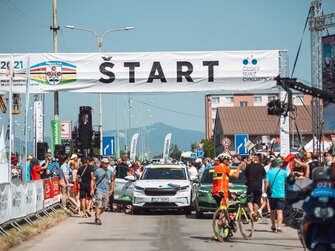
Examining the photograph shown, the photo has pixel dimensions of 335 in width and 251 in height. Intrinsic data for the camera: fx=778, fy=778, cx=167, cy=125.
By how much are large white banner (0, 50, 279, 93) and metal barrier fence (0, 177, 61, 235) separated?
3.85 meters

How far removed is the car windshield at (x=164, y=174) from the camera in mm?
25766

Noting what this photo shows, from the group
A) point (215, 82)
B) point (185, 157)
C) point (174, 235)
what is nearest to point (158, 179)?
point (215, 82)

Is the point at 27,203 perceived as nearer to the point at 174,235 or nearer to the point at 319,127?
the point at 174,235

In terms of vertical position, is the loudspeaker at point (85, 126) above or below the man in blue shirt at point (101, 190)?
above

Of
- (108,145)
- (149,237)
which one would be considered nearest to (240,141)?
(108,145)

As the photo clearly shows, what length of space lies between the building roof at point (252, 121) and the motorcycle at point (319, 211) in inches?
3642

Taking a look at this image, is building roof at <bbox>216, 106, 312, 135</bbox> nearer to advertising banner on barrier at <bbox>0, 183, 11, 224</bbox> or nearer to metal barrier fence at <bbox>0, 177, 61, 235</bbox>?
metal barrier fence at <bbox>0, 177, 61, 235</bbox>

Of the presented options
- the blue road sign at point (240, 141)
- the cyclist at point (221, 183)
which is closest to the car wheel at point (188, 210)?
the cyclist at point (221, 183)

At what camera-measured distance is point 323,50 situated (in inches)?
1583

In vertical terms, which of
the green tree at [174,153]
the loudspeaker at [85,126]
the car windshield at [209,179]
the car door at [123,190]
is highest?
the loudspeaker at [85,126]

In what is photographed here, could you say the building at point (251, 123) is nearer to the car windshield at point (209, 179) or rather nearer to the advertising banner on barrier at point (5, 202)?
the car windshield at point (209, 179)

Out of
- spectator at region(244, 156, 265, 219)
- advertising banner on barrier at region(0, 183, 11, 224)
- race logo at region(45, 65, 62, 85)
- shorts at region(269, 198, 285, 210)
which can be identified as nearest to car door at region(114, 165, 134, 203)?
race logo at region(45, 65, 62, 85)

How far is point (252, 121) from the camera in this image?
109 m

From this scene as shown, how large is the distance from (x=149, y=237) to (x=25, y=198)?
3372 mm
